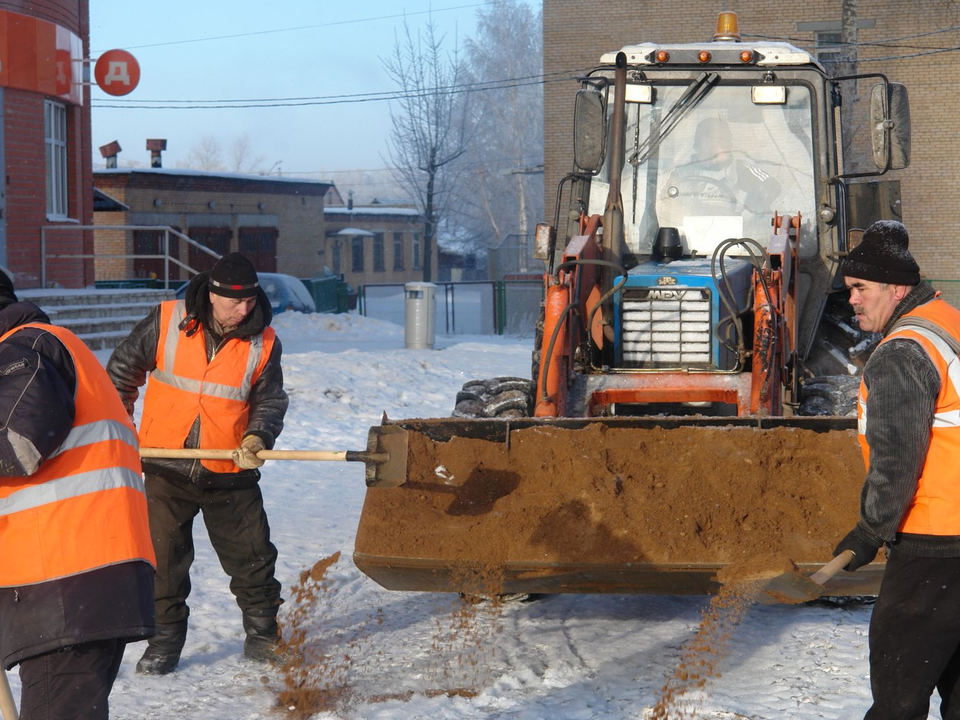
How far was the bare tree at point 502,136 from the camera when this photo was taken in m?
56.2

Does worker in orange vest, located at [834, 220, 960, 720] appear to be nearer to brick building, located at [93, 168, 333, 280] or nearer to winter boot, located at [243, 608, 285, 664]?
winter boot, located at [243, 608, 285, 664]

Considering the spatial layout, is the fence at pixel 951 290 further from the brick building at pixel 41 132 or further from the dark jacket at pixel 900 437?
the dark jacket at pixel 900 437

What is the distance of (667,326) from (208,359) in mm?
2407

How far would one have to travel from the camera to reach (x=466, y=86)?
121ft

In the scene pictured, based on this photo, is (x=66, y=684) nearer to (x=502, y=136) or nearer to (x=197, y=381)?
(x=197, y=381)

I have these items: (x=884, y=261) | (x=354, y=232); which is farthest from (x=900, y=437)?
(x=354, y=232)

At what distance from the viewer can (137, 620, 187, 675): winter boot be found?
16.0 ft

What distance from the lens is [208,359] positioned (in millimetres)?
4914

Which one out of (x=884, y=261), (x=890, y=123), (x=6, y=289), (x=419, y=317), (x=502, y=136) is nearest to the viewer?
(x=6, y=289)

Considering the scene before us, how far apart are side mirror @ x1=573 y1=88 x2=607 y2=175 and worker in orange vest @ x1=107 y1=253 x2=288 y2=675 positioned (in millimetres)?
2177

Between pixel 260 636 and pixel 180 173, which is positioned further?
pixel 180 173

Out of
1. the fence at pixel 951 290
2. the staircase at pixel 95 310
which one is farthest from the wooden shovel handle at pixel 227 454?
the fence at pixel 951 290

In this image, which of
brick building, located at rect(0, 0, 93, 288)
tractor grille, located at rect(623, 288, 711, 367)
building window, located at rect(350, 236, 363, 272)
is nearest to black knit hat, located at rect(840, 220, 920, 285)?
tractor grille, located at rect(623, 288, 711, 367)

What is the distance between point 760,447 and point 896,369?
158cm
